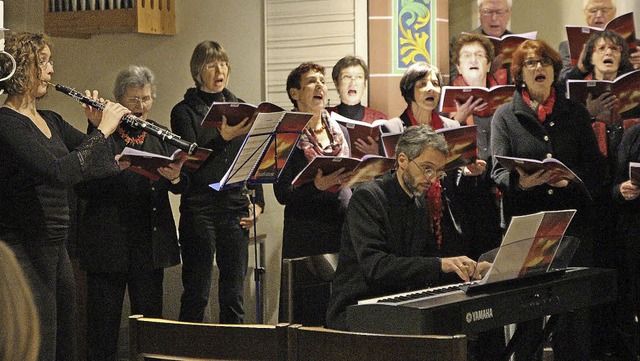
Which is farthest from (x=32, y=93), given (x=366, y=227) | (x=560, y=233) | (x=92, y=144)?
(x=560, y=233)

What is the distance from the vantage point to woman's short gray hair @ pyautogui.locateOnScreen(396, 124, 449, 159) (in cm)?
378

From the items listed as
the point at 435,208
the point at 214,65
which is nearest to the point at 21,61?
the point at 214,65

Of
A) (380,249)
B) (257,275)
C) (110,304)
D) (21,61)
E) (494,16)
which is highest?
(494,16)

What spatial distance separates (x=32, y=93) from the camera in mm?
3713

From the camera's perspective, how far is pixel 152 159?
4449mm

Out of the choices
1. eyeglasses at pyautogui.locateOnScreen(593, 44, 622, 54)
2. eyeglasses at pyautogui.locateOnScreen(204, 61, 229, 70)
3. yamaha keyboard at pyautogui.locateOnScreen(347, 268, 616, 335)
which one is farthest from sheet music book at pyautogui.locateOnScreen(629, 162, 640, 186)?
eyeglasses at pyautogui.locateOnScreen(204, 61, 229, 70)

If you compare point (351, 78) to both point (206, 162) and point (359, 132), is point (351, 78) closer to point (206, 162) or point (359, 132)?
point (359, 132)

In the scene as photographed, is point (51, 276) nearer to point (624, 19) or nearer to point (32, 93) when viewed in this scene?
point (32, 93)

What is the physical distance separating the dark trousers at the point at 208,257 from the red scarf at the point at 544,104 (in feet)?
5.15

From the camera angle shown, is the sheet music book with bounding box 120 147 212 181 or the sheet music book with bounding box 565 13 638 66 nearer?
the sheet music book with bounding box 120 147 212 181

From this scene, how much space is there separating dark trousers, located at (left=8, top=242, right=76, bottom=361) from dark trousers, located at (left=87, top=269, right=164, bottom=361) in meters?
1.00

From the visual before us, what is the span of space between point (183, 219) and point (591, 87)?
7.11 feet

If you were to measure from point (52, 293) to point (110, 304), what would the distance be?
1.29 m

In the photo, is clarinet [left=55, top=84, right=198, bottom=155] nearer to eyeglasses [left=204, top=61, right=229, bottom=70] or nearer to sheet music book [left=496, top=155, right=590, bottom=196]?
eyeglasses [left=204, top=61, right=229, bottom=70]
